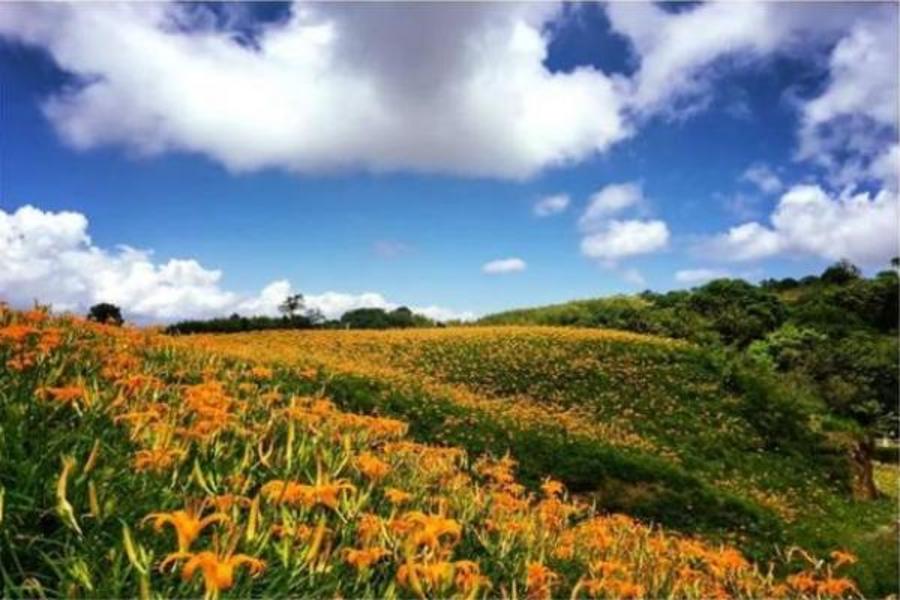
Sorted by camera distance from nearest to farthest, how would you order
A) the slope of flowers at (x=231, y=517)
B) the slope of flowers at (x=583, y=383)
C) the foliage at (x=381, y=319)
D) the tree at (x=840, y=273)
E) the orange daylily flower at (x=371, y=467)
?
1. the slope of flowers at (x=231, y=517)
2. the orange daylily flower at (x=371, y=467)
3. the slope of flowers at (x=583, y=383)
4. the foliage at (x=381, y=319)
5. the tree at (x=840, y=273)

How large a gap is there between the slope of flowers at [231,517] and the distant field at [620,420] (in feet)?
23.1

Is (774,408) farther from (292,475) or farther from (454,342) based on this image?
(292,475)

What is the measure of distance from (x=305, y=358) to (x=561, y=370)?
880cm

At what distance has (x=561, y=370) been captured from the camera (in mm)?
25688

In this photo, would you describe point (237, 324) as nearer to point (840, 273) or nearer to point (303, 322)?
point (303, 322)

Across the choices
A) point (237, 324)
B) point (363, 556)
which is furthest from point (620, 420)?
point (363, 556)

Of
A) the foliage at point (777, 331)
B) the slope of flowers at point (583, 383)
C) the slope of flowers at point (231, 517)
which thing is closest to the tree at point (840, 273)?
the foliage at point (777, 331)

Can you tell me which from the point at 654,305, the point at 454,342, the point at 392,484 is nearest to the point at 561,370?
the point at 454,342

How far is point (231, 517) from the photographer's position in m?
3.21

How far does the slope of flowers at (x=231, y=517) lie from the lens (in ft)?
9.39

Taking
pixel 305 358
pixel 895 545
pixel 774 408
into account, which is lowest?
pixel 895 545

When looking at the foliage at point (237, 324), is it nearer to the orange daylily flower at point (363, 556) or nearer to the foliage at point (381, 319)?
the foliage at point (381, 319)

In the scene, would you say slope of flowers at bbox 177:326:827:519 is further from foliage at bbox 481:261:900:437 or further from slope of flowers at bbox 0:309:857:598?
slope of flowers at bbox 0:309:857:598

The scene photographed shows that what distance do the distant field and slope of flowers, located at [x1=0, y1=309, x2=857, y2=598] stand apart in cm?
704
